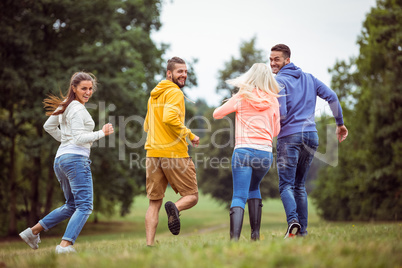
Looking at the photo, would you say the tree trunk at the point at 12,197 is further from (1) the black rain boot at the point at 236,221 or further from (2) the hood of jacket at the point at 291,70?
(1) the black rain boot at the point at 236,221

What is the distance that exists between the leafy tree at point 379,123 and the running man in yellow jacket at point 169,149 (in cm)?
1383

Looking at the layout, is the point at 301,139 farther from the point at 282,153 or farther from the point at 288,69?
the point at 288,69

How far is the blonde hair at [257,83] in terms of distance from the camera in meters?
4.95

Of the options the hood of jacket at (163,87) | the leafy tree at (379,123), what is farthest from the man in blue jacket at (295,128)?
the leafy tree at (379,123)

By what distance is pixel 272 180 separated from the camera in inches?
1262

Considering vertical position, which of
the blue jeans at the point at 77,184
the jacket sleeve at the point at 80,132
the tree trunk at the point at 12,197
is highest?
the jacket sleeve at the point at 80,132

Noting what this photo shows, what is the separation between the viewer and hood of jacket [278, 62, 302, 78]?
5639 millimetres

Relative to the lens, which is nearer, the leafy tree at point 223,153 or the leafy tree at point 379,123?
the leafy tree at point 379,123

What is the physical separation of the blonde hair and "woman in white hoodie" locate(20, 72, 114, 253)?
5.49 feet

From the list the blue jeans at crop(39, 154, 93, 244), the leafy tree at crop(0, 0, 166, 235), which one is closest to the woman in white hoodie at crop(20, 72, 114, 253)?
the blue jeans at crop(39, 154, 93, 244)

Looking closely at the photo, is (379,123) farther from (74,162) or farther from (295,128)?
(74,162)

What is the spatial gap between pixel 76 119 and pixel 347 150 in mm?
19273

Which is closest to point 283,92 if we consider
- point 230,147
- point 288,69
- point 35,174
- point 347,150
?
point 288,69

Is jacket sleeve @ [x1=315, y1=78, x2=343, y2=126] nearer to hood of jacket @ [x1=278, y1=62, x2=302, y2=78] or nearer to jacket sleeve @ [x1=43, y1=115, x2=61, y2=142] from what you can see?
hood of jacket @ [x1=278, y1=62, x2=302, y2=78]
